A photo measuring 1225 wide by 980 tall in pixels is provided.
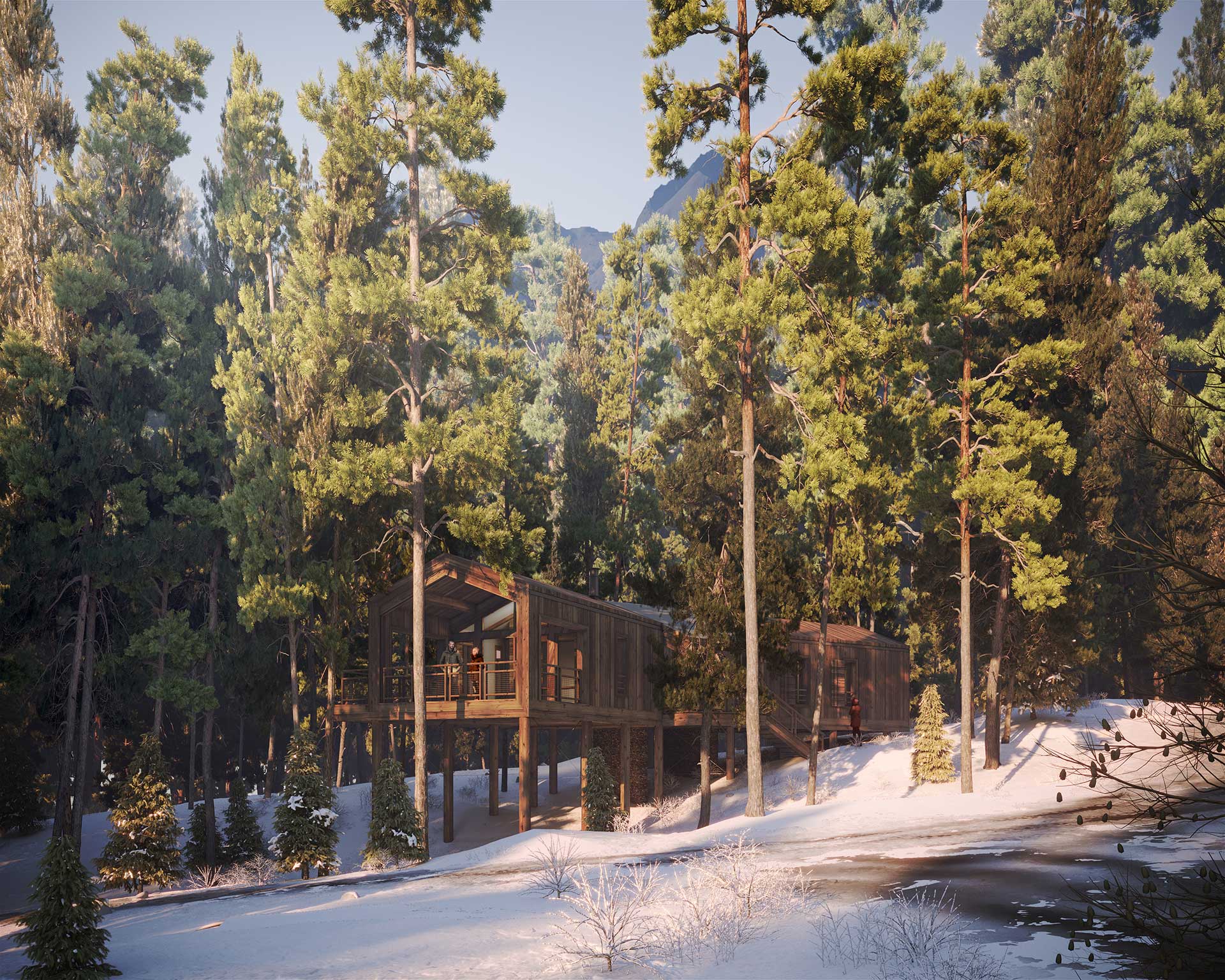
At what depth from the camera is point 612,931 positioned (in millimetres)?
10617

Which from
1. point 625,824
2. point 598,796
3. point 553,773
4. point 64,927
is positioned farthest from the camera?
point 553,773

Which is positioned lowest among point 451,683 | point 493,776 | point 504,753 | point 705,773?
point 504,753

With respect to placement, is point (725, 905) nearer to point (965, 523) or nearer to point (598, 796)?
point (598, 796)

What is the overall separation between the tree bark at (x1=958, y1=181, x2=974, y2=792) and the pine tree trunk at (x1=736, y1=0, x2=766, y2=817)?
502 cm

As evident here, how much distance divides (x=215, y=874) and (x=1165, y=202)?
6016 cm

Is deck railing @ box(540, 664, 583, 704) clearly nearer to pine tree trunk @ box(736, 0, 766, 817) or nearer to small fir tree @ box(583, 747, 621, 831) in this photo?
small fir tree @ box(583, 747, 621, 831)

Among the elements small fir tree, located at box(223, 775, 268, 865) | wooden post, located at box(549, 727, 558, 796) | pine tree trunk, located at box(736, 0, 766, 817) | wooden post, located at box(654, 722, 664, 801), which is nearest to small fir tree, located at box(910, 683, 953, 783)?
pine tree trunk, located at box(736, 0, 766, 817)

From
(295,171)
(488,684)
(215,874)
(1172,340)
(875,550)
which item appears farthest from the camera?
(1172,340)

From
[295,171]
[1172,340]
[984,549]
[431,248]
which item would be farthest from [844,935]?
[1172,340]

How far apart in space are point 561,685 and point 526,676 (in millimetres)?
3536

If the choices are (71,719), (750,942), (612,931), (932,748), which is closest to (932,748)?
(932,748)

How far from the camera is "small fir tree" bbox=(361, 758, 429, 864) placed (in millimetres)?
23641

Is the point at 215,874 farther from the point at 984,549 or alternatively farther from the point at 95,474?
the point at 984,549

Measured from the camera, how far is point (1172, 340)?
52000 millimetres
